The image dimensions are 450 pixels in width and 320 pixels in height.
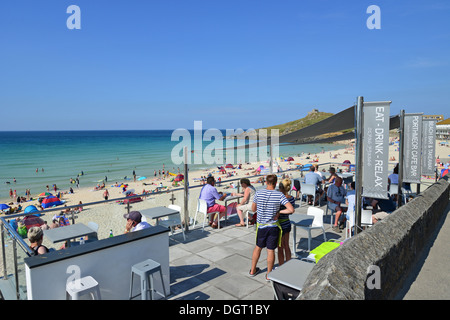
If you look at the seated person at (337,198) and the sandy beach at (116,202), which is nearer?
the seated person at (337,198)

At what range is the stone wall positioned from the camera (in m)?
2.29

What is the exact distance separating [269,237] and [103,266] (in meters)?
2.04

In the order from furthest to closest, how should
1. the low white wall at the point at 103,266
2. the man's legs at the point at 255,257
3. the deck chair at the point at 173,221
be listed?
1. the deck chair at the point at 173,221
2. the man's legs at the point at 255,257
3. the low white wall at the point at 103,266

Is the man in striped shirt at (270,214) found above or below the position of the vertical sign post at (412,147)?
below

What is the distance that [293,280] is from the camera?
272 cm

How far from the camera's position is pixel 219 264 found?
458 cm

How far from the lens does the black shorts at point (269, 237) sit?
395 cm

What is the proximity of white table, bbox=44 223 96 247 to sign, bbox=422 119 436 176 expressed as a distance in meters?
8.23

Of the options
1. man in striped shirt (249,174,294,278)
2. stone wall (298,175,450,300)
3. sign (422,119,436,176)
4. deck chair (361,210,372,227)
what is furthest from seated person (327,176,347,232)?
sign (422,119,436,176)

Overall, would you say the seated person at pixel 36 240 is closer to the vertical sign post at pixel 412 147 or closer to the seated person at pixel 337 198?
the seated person at pixel 337 198

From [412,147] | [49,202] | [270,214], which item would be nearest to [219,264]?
[270,214]

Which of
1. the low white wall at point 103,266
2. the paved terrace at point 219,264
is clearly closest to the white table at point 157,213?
the paved terrace at point 219,264

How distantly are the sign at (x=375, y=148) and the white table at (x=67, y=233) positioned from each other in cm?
417

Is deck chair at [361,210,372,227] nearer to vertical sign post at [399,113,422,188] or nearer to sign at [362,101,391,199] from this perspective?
sign at [362,101,391,199]
